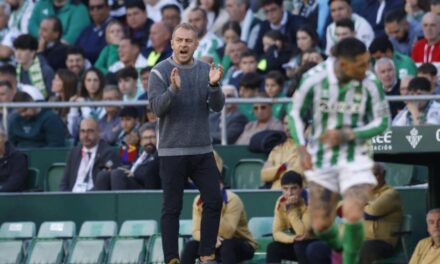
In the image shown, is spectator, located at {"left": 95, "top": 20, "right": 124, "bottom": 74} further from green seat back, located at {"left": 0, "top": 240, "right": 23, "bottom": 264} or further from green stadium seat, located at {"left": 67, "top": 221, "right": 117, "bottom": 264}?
green seat back, located at {"left": 0, "top": 240, "right": 23, "bottom": 264}

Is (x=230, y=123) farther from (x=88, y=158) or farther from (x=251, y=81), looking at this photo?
(x=88, y=158)

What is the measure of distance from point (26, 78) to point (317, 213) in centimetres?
930

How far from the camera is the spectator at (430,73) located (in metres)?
16.7

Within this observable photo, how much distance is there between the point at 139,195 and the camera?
16.7 m

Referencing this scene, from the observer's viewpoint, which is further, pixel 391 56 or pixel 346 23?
pixel 346 23

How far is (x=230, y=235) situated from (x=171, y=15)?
5953 mm

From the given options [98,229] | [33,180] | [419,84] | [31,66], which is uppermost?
[31,66]

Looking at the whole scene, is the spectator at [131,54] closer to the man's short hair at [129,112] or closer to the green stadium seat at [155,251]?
the man's short hair at [129,112]

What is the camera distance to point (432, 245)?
1405 centimetres

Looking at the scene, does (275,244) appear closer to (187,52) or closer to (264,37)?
(187,52)

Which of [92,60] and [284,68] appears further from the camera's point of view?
[92,60]

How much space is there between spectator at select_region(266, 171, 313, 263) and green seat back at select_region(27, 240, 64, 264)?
7.75ft

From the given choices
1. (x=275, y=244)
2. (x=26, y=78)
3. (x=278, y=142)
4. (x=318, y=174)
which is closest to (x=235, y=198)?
(x=275, y=244)

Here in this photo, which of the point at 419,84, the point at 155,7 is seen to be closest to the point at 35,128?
the point at 155,7
